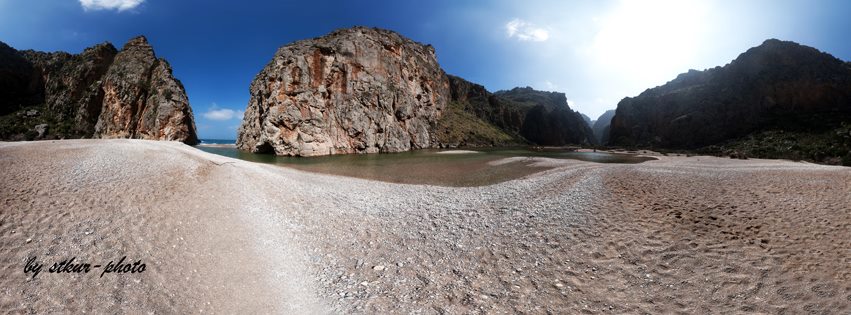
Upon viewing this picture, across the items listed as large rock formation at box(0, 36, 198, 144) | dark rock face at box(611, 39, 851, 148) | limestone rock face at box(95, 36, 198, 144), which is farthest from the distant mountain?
large rock formation at box(0, 36, 198, 144)

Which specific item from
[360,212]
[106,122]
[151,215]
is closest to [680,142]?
[360,212]

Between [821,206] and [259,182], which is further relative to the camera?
[259,182]

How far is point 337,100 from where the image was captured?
6353 cm

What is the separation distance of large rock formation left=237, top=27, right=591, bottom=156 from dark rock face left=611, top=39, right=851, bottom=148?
6470 cm

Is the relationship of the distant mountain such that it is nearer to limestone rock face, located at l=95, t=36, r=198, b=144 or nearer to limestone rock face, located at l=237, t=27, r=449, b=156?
limestone rock face, located at l=237, t=27, r=449, b=156

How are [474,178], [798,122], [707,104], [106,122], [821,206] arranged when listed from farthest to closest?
[707,104] < [798,122] < [106,122] < [474,178] < [821,206]

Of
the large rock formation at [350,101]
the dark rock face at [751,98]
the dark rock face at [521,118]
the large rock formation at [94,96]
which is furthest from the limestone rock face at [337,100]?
the dark rock face at [751,98]

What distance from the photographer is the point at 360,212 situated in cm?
1338

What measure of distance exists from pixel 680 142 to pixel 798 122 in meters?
38.0

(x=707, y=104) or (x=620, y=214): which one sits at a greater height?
(x=707, y=104)

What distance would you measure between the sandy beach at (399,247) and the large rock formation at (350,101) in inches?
1632

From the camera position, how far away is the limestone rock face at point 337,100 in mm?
55031

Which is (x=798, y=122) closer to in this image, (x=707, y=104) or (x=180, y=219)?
(x=707, y=104)

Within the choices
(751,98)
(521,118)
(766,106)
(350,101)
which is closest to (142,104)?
(350,101)
